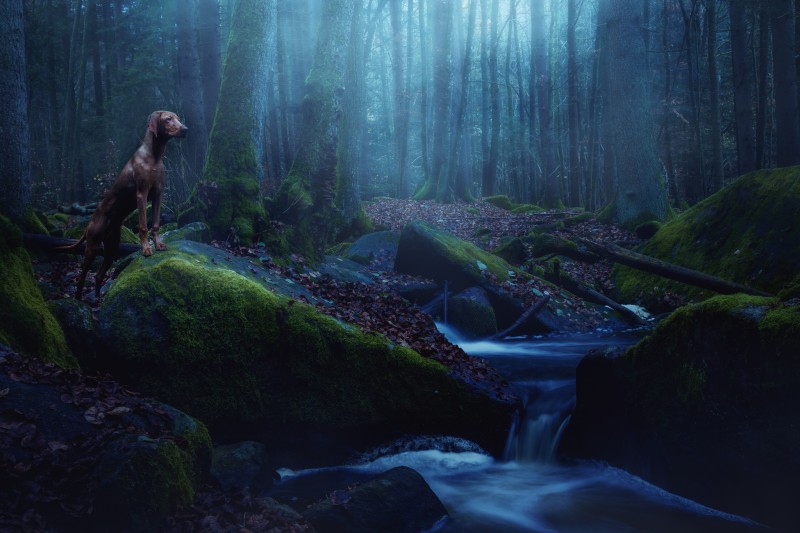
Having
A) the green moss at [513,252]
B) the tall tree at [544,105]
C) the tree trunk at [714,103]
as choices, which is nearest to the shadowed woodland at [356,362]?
the green moss at [513,252]

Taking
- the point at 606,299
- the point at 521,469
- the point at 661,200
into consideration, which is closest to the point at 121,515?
the point at 521,469

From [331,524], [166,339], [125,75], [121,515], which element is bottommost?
[331,524]

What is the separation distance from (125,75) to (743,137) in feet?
71.0

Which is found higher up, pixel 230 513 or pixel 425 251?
pixel 425 251

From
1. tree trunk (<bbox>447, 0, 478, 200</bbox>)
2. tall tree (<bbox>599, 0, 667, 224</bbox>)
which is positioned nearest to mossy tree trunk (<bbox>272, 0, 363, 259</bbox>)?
tall tree (<bbox>599, 0, 667, 224</bbox>)

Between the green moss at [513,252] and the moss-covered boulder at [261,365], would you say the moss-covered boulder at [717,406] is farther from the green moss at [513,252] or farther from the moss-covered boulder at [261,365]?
the green moss at [513,252]

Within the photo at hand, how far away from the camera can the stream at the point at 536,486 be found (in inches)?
211

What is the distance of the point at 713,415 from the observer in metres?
5.00

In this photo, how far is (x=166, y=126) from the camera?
5.21m

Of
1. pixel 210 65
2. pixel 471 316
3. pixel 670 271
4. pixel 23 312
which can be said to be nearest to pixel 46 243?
pixel 23 312

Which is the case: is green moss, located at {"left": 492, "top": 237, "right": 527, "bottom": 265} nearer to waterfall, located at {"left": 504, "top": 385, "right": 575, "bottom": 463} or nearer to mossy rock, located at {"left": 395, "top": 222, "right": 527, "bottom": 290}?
mossy rock, located at {"left": 395, "top": 222, "right": 527, "bottom": 290}

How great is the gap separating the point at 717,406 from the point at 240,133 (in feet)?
26.7

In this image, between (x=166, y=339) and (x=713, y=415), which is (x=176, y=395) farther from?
(x=713, y=415)

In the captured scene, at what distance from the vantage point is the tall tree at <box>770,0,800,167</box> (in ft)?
44.4
